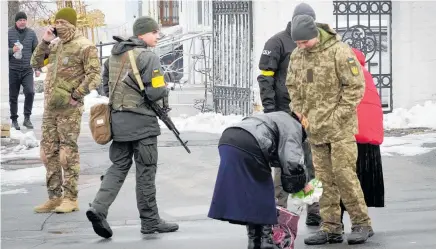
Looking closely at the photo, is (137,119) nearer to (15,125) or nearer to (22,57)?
(22,57)

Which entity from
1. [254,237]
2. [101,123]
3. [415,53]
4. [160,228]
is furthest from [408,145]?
[254,237]

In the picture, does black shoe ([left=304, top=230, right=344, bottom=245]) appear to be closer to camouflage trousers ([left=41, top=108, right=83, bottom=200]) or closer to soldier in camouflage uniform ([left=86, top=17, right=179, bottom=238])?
soldier in camouflage uniform ([left=86, top=17, right=179, bottom=238])

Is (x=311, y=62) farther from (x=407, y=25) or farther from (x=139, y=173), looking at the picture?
(x=407, y=25)

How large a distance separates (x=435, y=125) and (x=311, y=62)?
25.5 ft

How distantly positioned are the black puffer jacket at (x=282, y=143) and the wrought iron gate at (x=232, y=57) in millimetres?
9617

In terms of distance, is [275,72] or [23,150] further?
[23,150]

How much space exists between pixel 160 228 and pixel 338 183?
1694mm

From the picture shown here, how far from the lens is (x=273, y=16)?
637 inches

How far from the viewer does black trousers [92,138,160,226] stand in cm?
845

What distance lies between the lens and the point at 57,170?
Result: 31.5 ft

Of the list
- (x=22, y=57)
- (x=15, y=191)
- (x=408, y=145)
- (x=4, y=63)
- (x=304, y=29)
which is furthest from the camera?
(x=22, y=57)

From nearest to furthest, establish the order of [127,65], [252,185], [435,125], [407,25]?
[252,185] → [127,65] → [435,125] → [407,25]

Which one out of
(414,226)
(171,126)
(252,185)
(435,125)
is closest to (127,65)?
(171,126)

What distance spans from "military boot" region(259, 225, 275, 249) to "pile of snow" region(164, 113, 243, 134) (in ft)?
28.8
